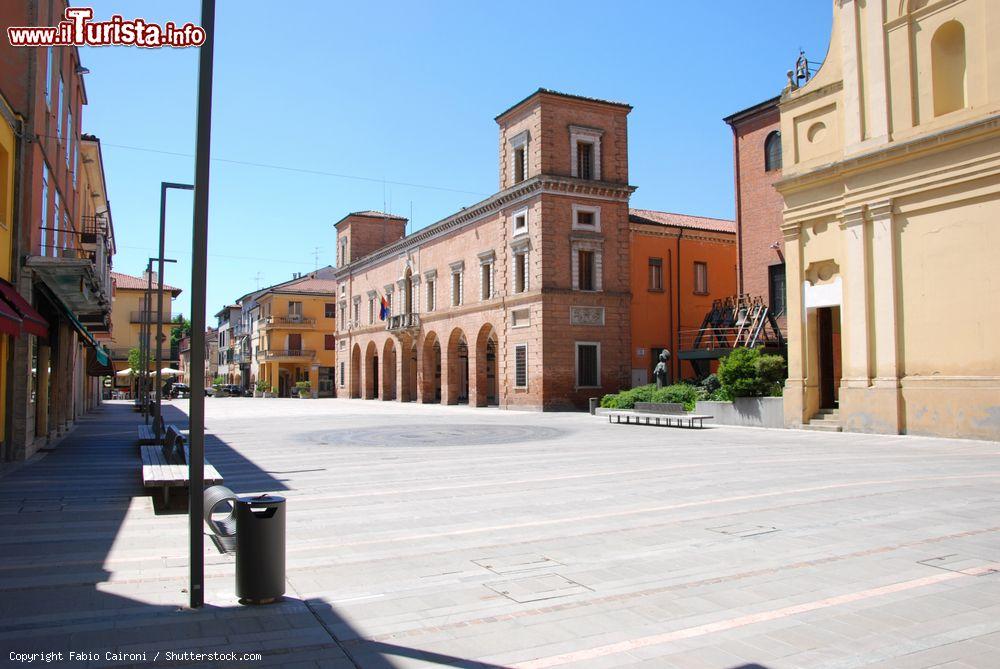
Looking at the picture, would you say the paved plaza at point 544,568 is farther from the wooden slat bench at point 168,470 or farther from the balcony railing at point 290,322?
the balcony railing at point 290,322

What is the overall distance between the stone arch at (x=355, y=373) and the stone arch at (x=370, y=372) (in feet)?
6.47

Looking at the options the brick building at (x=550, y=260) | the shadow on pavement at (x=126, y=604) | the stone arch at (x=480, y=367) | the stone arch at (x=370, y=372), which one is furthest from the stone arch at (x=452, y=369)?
the shadow on pavement at (x=126, y=604)

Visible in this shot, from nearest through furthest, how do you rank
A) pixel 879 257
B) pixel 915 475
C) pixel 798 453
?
pixel 915 475 < pixel 798 453 < pixel 879 257

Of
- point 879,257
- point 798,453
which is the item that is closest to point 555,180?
point 879,257

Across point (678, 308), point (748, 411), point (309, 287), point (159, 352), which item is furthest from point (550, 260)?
point (309, 287)

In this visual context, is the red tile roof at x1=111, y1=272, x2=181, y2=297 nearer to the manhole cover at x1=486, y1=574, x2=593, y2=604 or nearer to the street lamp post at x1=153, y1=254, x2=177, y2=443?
the street lamp post at x1=153, y1=254, x2=177, y2=443

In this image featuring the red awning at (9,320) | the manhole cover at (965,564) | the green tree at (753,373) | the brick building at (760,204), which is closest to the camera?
the manhole cover at (965,564)

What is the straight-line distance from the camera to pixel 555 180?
3553 centimetres

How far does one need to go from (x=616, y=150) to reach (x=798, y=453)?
25672mm

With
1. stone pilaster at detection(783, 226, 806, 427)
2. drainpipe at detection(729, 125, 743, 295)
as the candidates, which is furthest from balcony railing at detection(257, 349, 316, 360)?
stone pilaster at detection(783, 226, 806, 427)

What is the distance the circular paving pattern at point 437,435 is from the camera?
Result: 18.4 m

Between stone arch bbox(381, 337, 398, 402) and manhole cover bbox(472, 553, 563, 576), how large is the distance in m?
47.8

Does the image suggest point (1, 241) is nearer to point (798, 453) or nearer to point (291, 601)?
Result: point (291, 601)

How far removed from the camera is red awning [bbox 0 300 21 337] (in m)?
10.2
